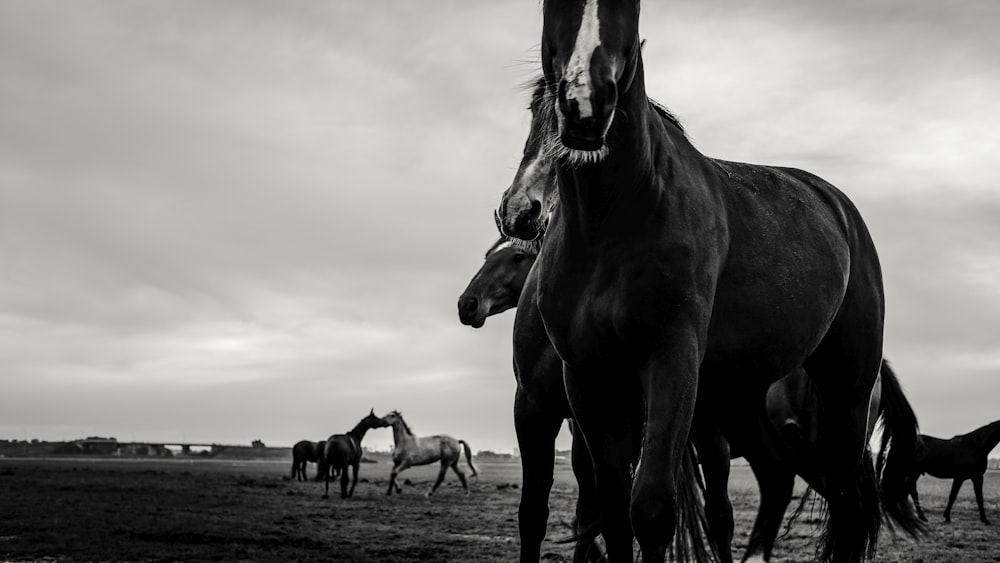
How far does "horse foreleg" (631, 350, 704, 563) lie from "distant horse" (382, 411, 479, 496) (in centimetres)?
3033

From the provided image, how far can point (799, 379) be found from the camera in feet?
33.0

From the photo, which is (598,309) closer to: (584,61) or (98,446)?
(584,61)

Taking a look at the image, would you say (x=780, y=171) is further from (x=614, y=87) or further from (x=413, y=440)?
(x=413, y=440)

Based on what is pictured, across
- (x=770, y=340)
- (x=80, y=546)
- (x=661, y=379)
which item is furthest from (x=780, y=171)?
(x=80, y=546)

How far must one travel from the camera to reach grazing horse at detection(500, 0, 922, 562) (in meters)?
2.99

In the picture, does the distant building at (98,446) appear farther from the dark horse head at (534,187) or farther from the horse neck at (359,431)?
the dark horse head at (534,187)

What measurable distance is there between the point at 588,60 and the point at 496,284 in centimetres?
480

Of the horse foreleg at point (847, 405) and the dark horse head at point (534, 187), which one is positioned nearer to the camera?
the dark horse head at point (534, 187)

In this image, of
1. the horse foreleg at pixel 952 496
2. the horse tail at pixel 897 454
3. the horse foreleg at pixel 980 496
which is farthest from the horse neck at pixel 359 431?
the horse tail at pixel 897 454

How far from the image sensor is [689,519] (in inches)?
232

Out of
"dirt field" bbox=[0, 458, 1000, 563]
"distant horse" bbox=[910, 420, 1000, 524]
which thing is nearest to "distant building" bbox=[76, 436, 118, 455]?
"dirt field" bbox=[0, 458, 1000, 563]

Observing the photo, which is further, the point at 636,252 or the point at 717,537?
the point at 717,537

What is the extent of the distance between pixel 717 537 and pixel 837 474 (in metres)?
0.97

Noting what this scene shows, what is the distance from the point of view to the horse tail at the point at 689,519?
5.62m
